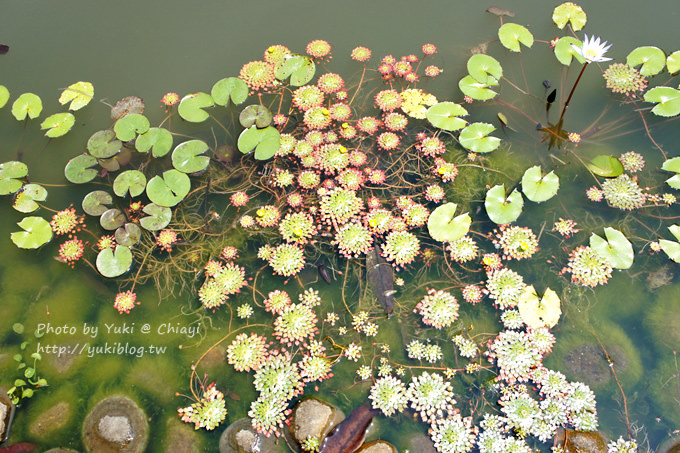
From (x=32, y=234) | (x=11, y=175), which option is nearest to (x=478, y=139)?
(x=32, y=234)

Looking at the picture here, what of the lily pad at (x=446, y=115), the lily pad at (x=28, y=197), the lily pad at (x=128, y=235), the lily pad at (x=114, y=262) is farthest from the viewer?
the lily pad at (x=446, y=115)

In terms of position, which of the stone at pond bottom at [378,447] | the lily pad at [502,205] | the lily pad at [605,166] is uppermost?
the lily pad at [605,166]

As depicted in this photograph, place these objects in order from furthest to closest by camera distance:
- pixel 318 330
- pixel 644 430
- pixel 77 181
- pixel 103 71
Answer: pixel 103 71 → pixel 77 181 → pixel 318 330 → pixel 644 430

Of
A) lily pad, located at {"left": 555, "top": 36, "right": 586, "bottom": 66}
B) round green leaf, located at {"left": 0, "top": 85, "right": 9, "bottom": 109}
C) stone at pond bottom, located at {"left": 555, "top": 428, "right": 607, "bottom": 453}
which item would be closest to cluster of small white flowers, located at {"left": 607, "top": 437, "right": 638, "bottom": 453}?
stone at pond bottom, located at {"left": 555, "top": 428, "right": 607, "bottom": 453}

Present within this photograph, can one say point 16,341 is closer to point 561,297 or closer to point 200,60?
point 200,60

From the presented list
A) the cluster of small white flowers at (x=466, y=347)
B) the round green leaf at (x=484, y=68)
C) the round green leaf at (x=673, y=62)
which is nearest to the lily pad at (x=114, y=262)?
the cluster of small white flowers at (x=466, y=347)

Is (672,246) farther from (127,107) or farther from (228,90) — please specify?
(127,107)

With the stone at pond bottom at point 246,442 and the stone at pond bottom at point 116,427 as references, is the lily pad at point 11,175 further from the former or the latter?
the stone at pond bottom at point 246,442

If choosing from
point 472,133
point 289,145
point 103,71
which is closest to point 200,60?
point 103,71
